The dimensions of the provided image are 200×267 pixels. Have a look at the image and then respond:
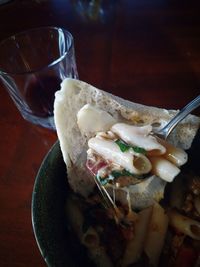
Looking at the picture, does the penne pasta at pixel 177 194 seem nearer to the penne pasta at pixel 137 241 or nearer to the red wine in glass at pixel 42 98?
the penne pasta at pixel 137 241

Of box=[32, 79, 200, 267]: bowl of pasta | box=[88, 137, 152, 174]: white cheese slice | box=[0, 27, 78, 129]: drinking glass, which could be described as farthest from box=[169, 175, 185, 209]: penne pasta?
box=[0, 27, 78, 129]: drinking glass

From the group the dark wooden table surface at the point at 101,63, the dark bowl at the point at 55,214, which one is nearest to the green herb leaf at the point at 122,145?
the dark bowl at the point at 55,214

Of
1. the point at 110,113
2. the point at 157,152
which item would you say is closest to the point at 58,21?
the point at 110,113

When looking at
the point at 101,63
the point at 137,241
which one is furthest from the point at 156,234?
the point at 101,63

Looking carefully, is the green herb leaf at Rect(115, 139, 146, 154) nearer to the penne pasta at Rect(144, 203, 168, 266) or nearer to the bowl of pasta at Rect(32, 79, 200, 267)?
the bowl of pasta at Rect(32, 79, 200, 267)

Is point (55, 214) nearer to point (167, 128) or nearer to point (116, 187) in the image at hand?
point (116, 187)

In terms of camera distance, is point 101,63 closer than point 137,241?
No

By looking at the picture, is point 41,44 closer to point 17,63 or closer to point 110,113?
point 17,63
